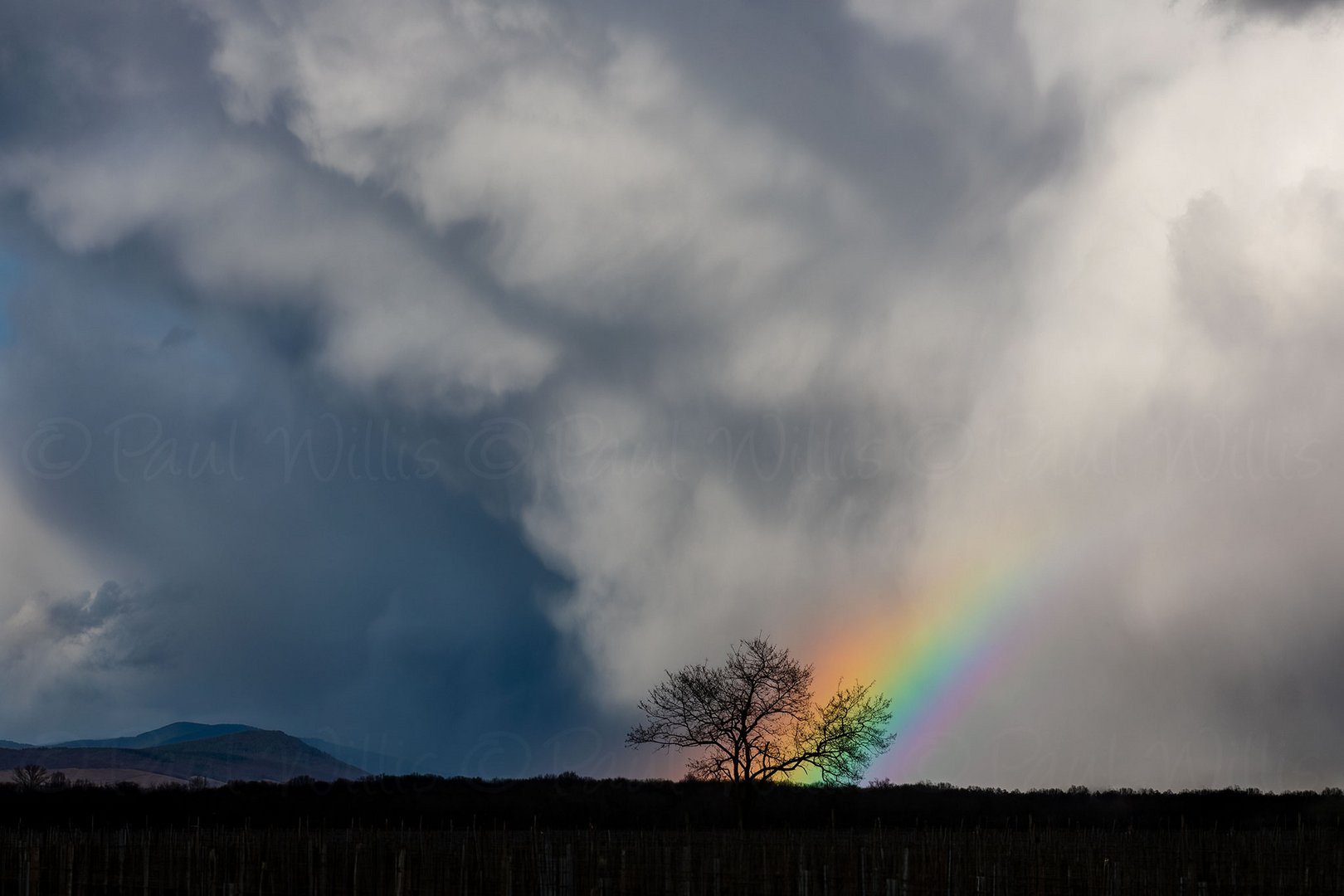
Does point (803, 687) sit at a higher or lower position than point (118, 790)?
higher

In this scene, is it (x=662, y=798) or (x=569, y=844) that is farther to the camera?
(x=662, y=798)

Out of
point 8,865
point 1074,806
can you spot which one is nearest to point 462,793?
point 1074,806

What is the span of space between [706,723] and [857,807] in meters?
15.0

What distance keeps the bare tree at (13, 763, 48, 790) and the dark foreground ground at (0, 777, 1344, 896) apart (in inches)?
79.5

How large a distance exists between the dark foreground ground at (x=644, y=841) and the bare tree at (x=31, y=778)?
2.02 meters

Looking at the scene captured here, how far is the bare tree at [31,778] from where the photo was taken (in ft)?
174

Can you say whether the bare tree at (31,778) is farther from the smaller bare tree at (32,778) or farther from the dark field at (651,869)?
the dark field at (651,869)

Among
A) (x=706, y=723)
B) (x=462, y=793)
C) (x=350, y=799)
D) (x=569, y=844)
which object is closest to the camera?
(x=569, y=844)

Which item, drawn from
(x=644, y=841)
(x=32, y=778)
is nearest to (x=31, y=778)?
(x=32, y=778)

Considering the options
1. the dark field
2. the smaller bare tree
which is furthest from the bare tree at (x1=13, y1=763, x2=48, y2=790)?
the dark field

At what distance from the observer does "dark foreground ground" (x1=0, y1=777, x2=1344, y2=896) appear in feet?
74.3

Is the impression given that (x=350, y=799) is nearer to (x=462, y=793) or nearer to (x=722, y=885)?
(x=462, y=793)

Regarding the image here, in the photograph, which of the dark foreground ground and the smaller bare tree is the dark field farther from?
the smaller bare tree

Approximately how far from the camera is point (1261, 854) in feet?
86.3
